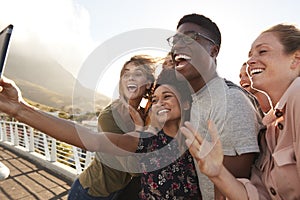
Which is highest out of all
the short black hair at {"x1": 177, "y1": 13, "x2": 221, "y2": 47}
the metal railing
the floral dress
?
the short black hair at {"x1": 177, "y1": 13, "x2": 221, "y2": 47}

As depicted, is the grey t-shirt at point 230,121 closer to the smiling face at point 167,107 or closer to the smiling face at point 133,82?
the smiling face at point 167,107

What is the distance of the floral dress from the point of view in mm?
1479

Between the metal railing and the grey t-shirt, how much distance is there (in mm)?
4010

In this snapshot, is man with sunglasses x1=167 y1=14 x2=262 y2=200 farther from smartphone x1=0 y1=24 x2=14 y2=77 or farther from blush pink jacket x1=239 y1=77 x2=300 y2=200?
smartphone x1=0 y1=24 x2=14 y2=77

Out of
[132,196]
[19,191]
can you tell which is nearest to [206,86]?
[132,196]

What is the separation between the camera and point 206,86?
5.00ft

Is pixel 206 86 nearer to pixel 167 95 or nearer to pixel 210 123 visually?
pixel 167 95

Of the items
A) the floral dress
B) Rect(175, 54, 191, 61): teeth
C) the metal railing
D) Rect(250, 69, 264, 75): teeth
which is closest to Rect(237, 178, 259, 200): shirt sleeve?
the floral dress

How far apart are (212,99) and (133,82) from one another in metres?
0.83

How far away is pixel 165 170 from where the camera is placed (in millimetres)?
1528

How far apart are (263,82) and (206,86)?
337 millimetres

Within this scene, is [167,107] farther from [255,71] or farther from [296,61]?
[296,61]

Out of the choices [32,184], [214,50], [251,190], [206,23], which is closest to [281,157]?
[251,190]

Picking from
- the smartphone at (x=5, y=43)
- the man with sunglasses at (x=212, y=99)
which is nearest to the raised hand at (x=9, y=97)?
the smartphone at (x=5, y=43)
